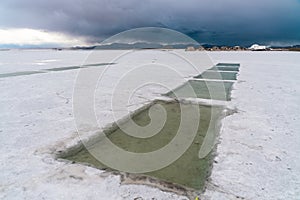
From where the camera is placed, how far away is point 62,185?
62.8 inches

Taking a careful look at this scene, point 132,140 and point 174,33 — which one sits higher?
point 174,33

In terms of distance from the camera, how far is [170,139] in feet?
8.48

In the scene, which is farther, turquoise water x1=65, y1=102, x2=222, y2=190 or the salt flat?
turquoise water x1=65, y1=102, x2=222, y2=190

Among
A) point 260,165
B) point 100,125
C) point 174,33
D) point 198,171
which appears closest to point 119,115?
point 100,125

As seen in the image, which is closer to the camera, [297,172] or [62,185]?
[62,185]

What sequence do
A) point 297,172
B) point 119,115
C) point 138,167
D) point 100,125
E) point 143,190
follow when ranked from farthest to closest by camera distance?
point 119,115, point 100,125, point 138,167, point 297,172, point 143,190

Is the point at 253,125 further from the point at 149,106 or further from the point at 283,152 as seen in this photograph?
the point at 149,106

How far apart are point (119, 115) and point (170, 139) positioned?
39.6 inches

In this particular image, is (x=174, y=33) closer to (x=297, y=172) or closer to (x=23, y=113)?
(x=23, y=113)

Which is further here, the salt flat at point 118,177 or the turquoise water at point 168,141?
the turquoise water at point 168,141

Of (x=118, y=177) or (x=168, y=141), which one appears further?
(x=168, y=141)

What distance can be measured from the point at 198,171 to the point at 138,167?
0.52m

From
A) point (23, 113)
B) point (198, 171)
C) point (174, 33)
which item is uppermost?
point (174, 33)

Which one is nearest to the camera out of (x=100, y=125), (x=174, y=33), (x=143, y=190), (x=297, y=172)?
(x=143, y=190)
